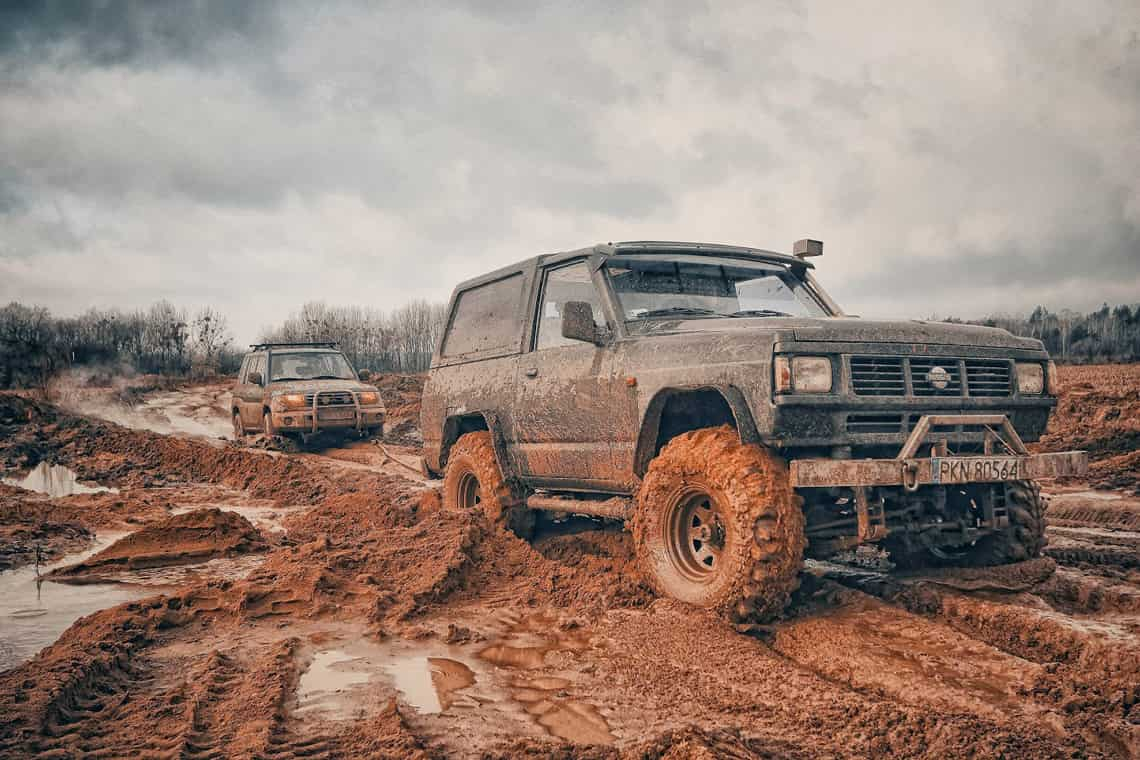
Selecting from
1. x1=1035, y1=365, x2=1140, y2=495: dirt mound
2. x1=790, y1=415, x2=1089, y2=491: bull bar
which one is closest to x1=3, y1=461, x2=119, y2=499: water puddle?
x1=790, y1=415, x2=1089, y2=491: bull bar

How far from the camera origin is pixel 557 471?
19.9 feet

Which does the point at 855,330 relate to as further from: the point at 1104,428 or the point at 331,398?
the point at 331,398

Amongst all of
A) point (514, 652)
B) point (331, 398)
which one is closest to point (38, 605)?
point (514, 652)

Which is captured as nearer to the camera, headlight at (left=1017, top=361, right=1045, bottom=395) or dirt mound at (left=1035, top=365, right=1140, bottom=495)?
headlight at (left=1017, top=361, right=1045, bottom=395)

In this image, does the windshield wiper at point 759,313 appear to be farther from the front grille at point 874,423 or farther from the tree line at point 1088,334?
the tree line at point 1088,334

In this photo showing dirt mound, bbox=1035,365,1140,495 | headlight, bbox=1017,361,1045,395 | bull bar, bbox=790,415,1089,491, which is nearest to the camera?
bull bar, bbox=790,415,1089,491

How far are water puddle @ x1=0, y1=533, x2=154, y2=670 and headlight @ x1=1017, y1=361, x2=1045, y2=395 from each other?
219 inches

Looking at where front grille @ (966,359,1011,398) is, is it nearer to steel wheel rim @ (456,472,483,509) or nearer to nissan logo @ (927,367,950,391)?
nissan logo @ (927,367,950,391)

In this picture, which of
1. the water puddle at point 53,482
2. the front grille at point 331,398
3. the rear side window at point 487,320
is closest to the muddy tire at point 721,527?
the rear side window at point 487,320

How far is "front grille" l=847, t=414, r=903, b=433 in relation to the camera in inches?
181

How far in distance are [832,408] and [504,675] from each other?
2.11 meters

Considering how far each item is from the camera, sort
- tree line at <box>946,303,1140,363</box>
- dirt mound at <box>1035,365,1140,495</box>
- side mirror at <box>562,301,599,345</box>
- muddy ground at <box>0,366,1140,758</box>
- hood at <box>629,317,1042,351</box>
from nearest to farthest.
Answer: muddy ground at <box>0,366,1140,758</box>, hood at <box>629,317,1042,351</box>, side mirror at <box>562,301,599,345</box>, dirt mound at <box>1035,365,1140,495</box>, tree line at <box>946,303,1140,363</box>

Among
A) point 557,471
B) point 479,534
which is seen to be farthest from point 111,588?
point 557,471

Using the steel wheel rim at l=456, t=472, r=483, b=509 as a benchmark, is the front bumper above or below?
above
